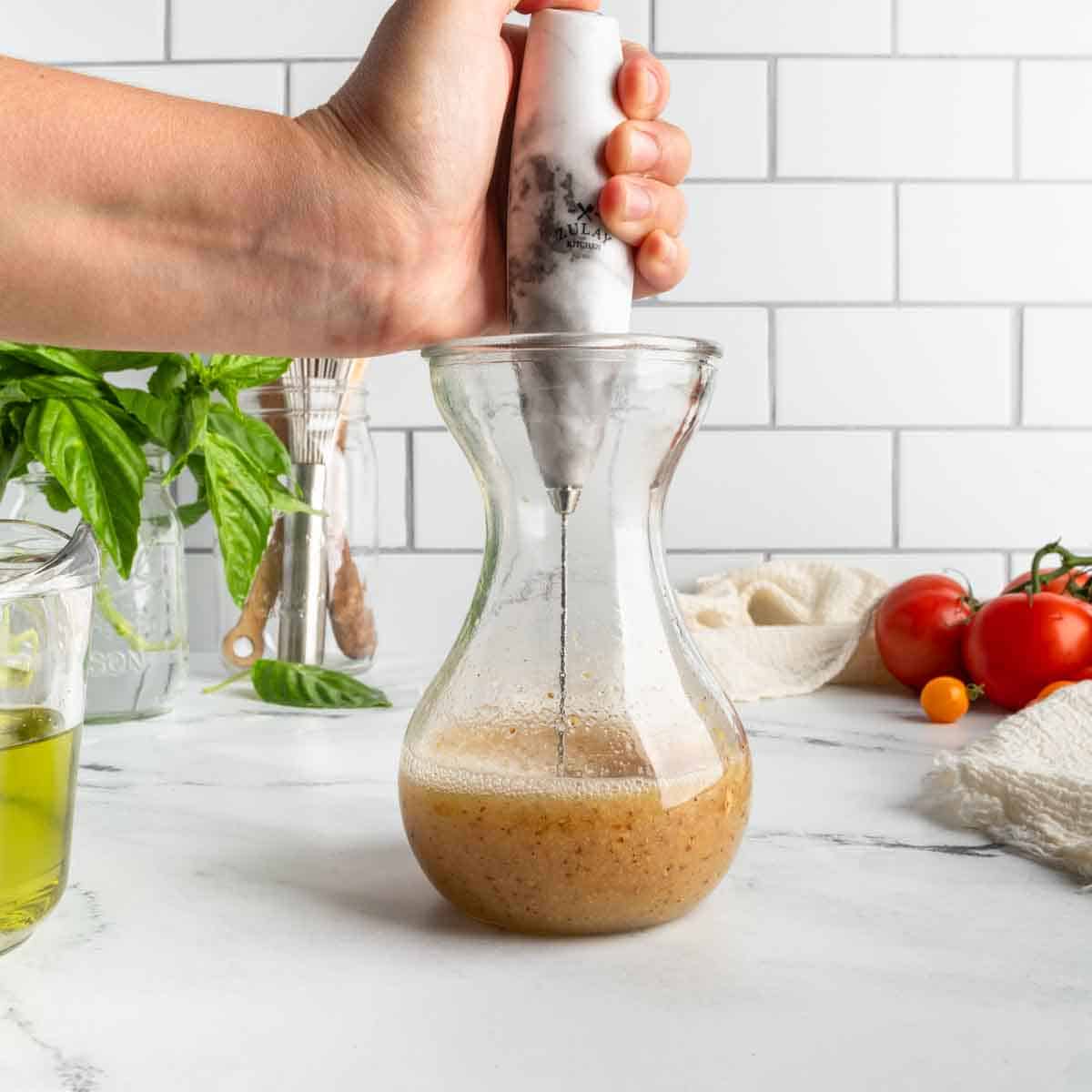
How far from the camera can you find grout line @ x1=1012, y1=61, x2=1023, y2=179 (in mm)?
1228

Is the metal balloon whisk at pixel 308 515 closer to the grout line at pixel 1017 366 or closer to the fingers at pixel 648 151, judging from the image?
the fingers at pixel 648 151

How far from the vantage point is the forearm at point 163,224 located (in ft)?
1.64

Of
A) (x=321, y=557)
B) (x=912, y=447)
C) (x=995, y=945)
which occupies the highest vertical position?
(x=912, y=447)

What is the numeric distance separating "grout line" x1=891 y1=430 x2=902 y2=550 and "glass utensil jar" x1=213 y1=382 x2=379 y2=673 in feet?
1.67

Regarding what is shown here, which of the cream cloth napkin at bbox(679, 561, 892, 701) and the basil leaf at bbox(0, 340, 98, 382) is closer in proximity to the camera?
the basil leaf at bbox(0, 340, 98, 382)

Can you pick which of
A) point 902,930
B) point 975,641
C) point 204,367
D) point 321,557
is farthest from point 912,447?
point 902,930

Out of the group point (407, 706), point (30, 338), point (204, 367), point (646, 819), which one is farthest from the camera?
point (407, 706)

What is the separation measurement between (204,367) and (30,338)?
0.28 m

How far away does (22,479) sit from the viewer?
83 cm

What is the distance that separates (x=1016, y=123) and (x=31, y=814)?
113 centimetres

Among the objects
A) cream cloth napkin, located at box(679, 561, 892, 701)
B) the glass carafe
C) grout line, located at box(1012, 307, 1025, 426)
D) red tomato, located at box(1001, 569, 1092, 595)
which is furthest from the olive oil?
grout line, located at box(1012, 307, 1025, 426)

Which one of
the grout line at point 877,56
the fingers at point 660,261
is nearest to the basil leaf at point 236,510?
the fingers at point 660,261

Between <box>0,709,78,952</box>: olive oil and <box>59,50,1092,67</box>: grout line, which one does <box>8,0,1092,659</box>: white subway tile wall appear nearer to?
<box>59,50,1092,67</box>: grout line

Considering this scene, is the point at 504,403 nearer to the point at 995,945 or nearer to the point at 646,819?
the point at 646,819
